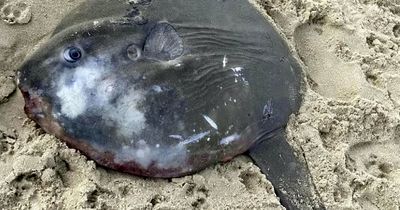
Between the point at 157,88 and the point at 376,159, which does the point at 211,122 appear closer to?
the point at 157,88

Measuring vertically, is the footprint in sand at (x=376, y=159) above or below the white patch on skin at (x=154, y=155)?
below

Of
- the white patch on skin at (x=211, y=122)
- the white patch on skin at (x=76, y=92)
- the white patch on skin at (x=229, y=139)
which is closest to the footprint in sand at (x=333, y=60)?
the white patch on skin at (x=229, y=139)

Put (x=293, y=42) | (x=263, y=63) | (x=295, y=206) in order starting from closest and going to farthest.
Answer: (x=295, y=206)
(x=263, y=63)
(x=293, y=42)

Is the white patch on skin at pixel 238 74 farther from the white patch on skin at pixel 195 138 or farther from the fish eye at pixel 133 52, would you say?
the fish eye at pixel 133 52

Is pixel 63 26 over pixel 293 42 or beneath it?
over

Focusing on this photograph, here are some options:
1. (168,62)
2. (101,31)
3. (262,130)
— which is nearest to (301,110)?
(262,130)

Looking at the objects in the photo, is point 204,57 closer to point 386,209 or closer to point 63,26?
point 63,26
